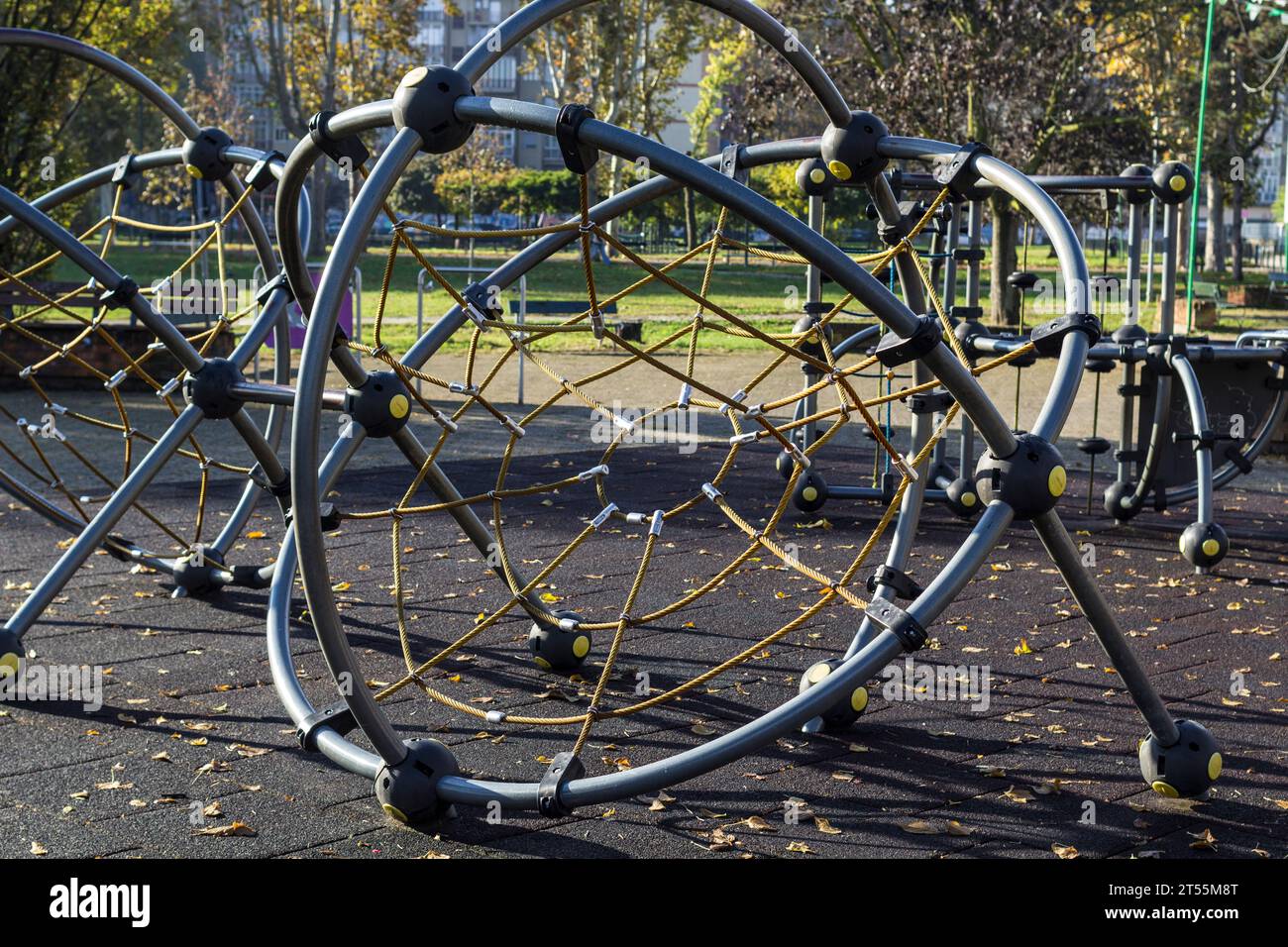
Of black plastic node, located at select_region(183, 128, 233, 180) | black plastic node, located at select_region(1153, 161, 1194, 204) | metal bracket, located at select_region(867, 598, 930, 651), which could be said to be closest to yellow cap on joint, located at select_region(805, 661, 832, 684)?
metal bracket, located at select_region(867, 598, 930, 651)

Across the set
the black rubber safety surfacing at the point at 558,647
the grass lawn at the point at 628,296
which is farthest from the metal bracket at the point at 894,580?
the grass lawn at the point at 628,296

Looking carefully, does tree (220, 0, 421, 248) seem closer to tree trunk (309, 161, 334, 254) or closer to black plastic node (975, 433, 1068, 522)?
tree trunk (309, 161, 334, 254)

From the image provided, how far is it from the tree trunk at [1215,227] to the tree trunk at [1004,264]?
16.0 meters

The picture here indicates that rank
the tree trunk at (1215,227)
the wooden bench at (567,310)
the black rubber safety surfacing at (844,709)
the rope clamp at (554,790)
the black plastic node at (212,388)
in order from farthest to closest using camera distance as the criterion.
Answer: the tree trunk at (1215,227), the wooden bench at (567,310), the black plastic node at (212,388), the black rubber safety surfacing at (844,709), the rope clamp at (554,790)

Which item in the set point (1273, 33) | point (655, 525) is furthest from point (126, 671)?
point (1273, 33)

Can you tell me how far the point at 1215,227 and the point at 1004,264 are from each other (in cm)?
2097

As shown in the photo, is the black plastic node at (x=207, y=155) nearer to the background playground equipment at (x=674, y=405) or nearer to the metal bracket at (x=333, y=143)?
the background playground equipment at (x=674, y=405)

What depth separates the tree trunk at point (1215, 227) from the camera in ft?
109

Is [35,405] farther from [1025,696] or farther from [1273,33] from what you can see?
[1273,33]

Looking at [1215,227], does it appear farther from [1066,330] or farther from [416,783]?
[416,783]

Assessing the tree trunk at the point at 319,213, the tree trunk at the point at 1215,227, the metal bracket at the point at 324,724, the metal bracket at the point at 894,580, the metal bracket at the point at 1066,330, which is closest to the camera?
the metal bracket at the point at 1066,330

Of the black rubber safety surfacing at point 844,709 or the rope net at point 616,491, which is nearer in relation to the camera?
the rope net at point 616,491

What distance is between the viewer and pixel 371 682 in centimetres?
470

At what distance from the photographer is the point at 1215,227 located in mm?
36500
